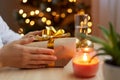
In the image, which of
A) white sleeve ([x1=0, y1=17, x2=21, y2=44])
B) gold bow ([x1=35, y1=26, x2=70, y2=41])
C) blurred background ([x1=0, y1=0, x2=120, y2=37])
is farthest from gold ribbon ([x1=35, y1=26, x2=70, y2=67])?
blurred background ([x1=0, y1=0, x2=120, y2=37])

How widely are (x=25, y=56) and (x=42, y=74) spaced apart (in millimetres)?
100

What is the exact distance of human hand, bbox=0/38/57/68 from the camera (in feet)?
3.20

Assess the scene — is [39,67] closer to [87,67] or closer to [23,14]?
[87,67]

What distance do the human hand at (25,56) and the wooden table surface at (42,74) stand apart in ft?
0.08

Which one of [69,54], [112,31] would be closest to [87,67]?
[69,54]

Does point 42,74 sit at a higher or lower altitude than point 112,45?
lower

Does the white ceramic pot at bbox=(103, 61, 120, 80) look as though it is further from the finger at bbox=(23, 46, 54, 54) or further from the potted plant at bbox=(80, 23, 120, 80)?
the finger at bbox=(23, 46, 54, 54)

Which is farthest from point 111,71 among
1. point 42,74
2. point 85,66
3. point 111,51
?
point 42,74

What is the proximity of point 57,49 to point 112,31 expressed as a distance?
36cm

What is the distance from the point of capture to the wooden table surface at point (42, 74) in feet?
2.91

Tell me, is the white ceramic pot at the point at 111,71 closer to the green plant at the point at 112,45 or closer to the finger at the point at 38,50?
the green plant at the point at 112,45

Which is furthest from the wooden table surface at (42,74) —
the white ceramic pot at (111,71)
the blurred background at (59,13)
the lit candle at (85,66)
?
the blurred background at (59,13)

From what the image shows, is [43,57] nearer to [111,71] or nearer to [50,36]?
[50,36]

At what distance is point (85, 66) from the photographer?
875 millimetres
